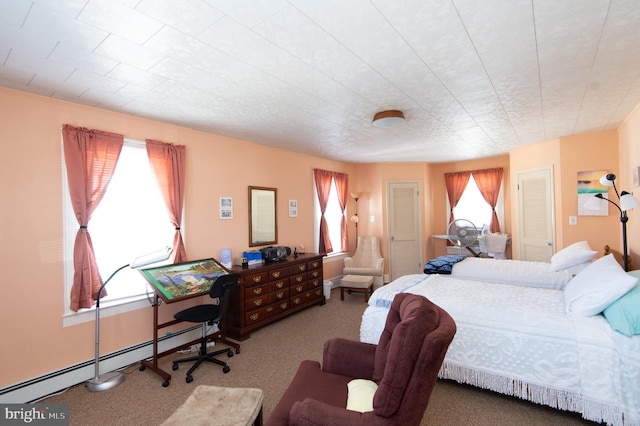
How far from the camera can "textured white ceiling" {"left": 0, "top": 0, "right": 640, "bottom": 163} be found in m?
1.65

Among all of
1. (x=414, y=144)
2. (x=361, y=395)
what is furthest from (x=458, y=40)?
(x=414, y=144)

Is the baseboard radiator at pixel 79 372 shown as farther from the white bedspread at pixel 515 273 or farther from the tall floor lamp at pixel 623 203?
the tall floor lamp at pixel 623 203

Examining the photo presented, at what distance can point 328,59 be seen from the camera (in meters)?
2.15

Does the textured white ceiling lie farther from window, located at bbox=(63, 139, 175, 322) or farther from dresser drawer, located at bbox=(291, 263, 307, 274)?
dresser drawer, located at bbox=(291, 263, 307, 274)

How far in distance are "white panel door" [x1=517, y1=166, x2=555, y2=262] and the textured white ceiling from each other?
4.20 feet

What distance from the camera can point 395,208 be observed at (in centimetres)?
646

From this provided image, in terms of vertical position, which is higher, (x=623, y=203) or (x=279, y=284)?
(x=623, y=203)

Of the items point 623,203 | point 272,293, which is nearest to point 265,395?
point 272,293

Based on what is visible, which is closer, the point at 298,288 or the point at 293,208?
→ the point at 298,288

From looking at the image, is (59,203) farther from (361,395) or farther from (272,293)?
(361,395)

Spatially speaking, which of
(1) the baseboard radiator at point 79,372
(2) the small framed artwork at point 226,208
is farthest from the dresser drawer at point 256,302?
(2) the small framed artwork at point 226,208

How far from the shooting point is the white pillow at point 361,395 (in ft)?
5.13


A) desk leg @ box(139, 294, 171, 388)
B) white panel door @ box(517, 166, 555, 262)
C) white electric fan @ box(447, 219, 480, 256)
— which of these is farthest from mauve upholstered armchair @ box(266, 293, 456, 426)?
white electric fan @ box(447, 219, 480, 256)

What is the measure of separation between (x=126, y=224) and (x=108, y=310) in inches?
34.1
